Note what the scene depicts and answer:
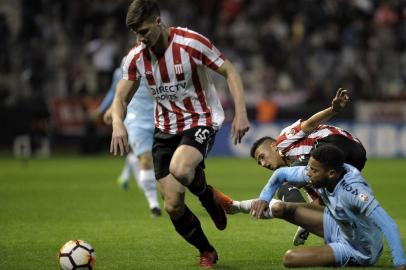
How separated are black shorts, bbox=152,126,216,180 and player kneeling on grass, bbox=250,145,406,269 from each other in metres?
0.66

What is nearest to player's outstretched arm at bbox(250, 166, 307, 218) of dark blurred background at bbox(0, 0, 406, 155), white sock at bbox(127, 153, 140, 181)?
white sock at bbox(127, 153, 140, 181)

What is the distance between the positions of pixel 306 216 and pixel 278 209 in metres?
0.24

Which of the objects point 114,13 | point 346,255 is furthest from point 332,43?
point 346,255

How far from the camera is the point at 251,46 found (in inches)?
930

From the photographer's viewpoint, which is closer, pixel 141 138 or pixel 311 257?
pixel 311 257

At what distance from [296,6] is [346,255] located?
58.2 feet

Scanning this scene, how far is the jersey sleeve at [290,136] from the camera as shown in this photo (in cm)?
828

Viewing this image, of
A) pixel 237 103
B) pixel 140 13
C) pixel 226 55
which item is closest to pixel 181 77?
pixel 237 103

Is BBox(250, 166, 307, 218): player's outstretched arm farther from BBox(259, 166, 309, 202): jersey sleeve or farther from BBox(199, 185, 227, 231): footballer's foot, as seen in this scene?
BBox(199, 185, 227, 231): footballer's foot

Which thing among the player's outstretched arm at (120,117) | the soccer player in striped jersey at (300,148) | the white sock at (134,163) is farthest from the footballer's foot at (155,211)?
the player's outstretched arm at (120,117)

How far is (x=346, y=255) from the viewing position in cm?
684

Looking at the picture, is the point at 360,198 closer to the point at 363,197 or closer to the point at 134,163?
the point at 363,197

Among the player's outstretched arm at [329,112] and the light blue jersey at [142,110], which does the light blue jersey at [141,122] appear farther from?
the player's outstretched arm at [329,112]

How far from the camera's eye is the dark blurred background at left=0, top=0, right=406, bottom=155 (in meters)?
22.5
